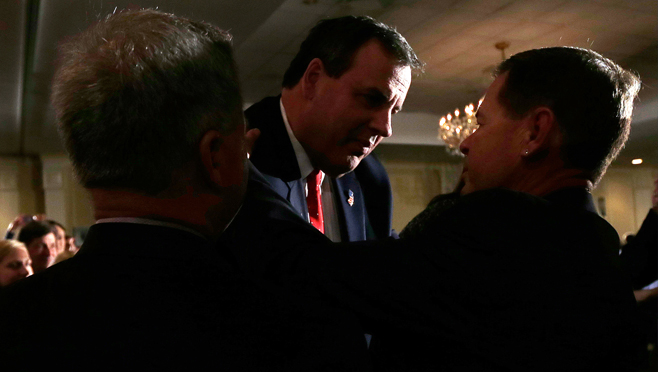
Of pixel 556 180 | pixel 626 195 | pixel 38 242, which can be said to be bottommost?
pixel 626 195

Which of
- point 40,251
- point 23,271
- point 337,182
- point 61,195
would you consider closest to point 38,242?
point 40,251

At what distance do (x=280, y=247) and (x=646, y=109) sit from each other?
31.8 feet

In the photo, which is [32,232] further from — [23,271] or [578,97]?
[578,97]

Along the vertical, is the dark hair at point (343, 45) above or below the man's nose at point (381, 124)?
above

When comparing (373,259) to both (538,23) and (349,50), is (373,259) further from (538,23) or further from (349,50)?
(538,23)

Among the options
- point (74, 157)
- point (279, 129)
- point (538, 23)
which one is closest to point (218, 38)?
point (74, 157)

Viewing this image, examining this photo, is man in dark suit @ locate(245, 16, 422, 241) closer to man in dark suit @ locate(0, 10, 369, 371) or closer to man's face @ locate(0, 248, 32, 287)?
man in dark suit @ locate(0, 10, 369, 371)

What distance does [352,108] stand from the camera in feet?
4.82

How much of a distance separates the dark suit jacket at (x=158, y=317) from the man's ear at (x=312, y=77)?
912mm

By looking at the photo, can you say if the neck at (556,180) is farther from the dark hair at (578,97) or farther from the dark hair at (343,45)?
the dark hair at (343,45)

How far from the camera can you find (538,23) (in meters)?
5.40

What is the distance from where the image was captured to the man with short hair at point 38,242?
13.3 ft

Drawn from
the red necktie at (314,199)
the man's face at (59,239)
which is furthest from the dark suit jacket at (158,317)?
the man's face at (59,239)

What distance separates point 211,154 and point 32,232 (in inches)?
153
